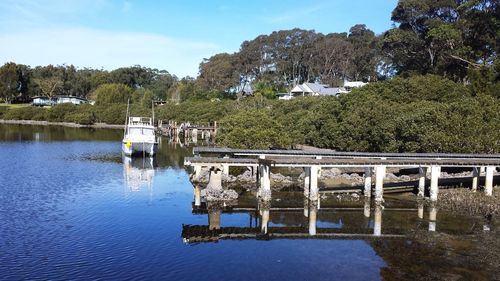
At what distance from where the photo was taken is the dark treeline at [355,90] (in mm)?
37781

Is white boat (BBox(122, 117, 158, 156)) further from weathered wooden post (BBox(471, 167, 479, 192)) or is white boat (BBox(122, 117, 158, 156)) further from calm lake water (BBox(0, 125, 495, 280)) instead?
weathered wooden post (BBox(471, 167, 479, 192))

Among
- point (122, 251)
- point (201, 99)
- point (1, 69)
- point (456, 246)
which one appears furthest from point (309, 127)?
point (1, 69)

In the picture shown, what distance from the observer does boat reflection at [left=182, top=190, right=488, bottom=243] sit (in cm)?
2156

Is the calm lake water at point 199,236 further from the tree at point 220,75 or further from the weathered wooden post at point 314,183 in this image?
the tree at point 220,75

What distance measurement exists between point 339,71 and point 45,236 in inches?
3798

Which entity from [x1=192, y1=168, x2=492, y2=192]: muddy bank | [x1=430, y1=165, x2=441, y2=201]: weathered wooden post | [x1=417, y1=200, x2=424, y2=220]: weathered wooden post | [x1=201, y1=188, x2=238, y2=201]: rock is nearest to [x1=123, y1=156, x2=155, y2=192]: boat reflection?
[x1=192, y1=168, x2=492, y2=192]: muddy bank

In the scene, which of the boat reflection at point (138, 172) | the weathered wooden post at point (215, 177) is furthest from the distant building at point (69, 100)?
the weathered wooden post at point (215, 177)

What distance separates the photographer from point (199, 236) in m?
20.9

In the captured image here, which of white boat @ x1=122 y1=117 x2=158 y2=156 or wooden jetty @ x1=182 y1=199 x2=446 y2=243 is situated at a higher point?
white boat @ x1=122 y1=117 x2=158 y2=156

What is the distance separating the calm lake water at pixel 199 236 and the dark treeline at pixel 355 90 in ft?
36.5

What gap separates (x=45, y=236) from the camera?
2022 centimetres

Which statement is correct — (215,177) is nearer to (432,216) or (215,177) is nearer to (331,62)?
(432,216)

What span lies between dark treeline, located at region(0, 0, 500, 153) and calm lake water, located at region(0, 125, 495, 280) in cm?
1113

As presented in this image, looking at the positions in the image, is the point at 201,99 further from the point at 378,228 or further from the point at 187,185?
the point at 378,228
